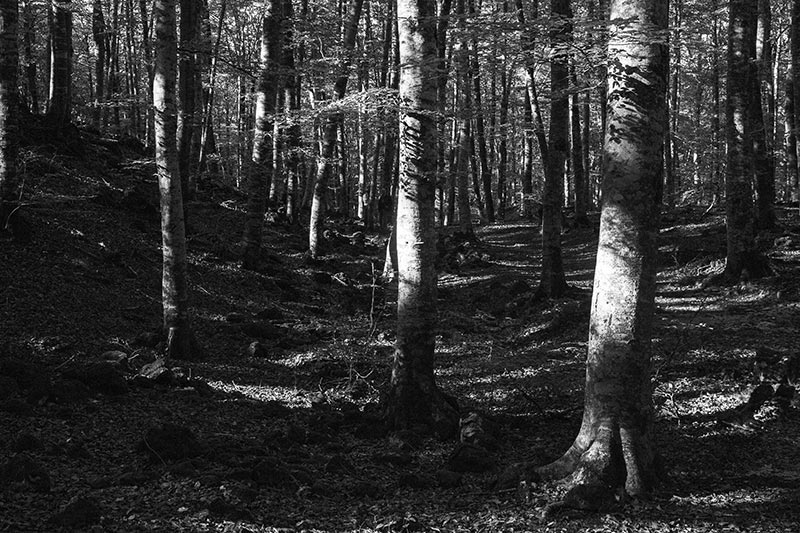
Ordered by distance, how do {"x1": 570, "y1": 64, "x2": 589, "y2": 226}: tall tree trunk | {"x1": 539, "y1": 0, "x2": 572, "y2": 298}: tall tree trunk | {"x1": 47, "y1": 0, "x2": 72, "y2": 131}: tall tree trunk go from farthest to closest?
{"x1": 570, "y1": 64, "x2": 589, "y2": 226}: tall tree trunk
{"x1": 47, "y1": 0, "x2": 72, "y2": 131}: tall tree trunk
{"x1": 539, "y1": 0, "x2": 572, "y2": 298}: tall tree trunk

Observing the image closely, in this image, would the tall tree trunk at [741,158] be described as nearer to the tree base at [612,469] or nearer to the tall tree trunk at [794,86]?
the tall tree trunk at [794,86]

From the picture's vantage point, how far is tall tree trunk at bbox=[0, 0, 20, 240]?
418 inches

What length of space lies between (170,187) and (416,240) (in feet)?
14.4

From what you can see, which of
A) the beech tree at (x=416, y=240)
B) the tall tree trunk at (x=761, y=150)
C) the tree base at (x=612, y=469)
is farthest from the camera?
the tall tree trunk at (x=761, y=150)

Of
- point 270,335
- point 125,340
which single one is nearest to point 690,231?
point 270,335

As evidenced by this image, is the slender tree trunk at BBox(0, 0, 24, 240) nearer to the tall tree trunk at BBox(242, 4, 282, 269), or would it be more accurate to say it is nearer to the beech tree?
the tall tree trunk at BBox(242, 4, 282, 269)

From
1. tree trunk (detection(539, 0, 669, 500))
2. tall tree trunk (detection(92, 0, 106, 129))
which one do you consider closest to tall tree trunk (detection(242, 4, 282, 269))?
tall tree trunk (detection(92, 0, 106, 129))

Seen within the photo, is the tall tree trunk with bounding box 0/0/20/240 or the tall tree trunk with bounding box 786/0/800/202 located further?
the tall tree trunk with bounding box 786/0/800/202

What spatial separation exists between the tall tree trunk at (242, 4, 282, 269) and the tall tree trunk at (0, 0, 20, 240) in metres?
5.12

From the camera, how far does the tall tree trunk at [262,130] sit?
15.2 m

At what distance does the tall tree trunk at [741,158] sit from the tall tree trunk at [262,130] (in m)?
9.89

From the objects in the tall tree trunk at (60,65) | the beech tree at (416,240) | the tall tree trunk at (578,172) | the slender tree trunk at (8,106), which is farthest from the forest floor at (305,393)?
the tall tree trunk at (578,172)

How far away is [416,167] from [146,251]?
8.77 metres

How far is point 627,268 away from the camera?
5.12m
